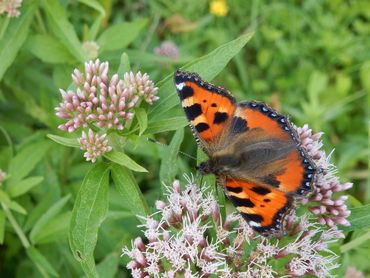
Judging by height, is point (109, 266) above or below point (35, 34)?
below

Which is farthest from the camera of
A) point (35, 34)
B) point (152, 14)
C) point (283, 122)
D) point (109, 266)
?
point (152, 14)

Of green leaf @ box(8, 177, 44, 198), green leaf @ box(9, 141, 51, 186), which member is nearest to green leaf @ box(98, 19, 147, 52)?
green leaf @ box(9, 141, 51, 186)

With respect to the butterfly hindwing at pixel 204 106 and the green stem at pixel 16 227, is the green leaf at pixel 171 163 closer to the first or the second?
the butterfly hindwing at pixel 204 106

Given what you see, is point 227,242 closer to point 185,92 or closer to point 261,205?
point 261,205

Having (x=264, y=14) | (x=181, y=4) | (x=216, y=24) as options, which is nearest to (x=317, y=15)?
(x=264, y=14)

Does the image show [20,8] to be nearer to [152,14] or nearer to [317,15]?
[152,14]

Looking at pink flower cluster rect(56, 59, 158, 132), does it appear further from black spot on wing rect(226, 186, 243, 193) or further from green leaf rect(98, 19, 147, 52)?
green leaf rect(98, 19, 147, 52)

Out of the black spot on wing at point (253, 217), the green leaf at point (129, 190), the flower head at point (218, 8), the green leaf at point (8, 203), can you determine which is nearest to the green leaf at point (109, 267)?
the green leaf at point (8, 203)

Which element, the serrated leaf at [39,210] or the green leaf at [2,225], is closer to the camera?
the green leaf at [2,225]
